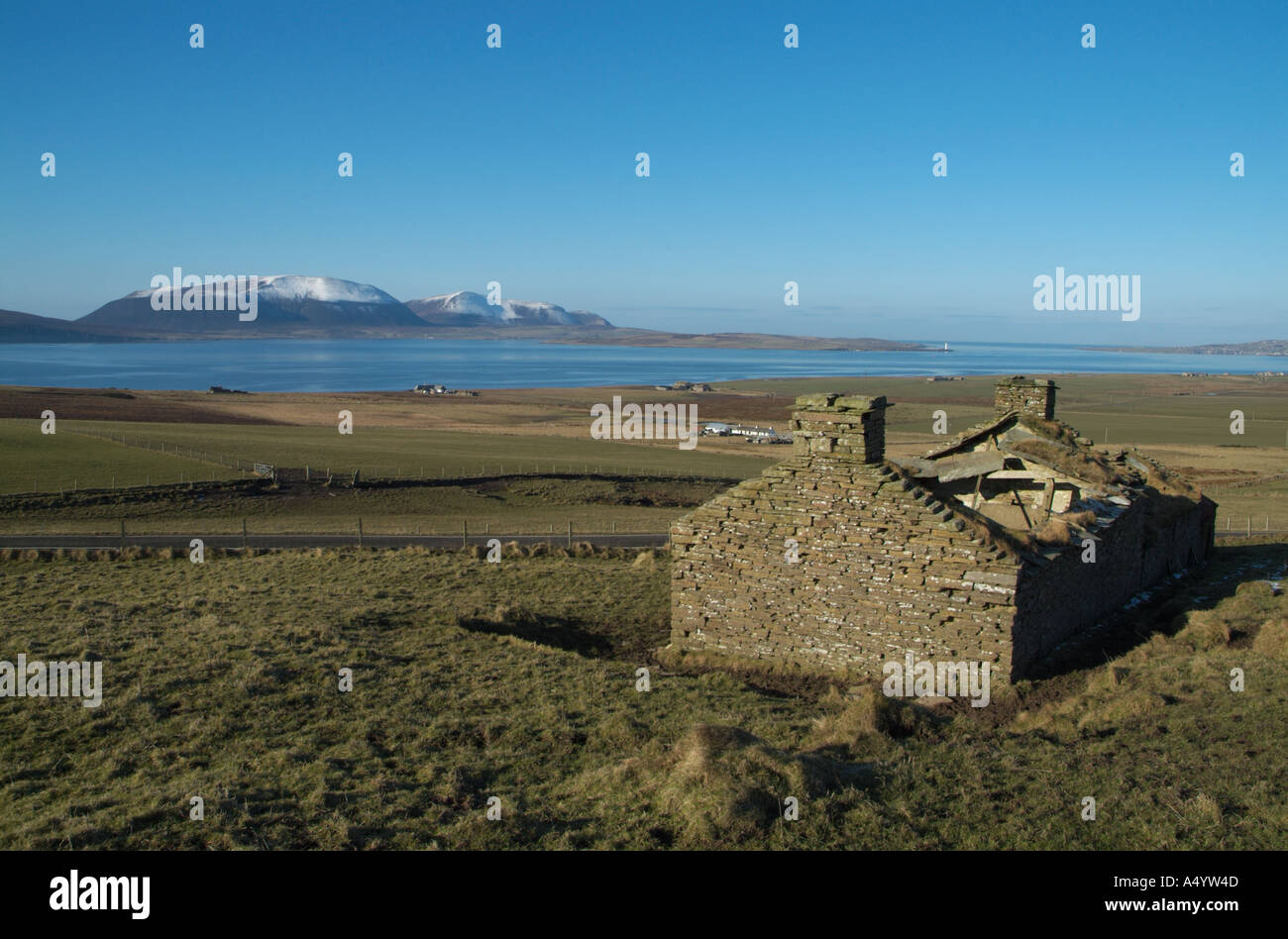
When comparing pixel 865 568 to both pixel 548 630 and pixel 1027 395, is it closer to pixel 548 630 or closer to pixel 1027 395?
pixel 548 630

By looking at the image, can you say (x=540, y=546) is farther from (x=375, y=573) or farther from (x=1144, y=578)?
(x=1144, y=578)

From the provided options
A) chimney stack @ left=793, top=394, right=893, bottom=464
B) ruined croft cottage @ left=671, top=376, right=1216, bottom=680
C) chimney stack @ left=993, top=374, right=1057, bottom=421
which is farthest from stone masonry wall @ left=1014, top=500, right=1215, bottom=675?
chimney stack @ left=993, top=374, right=1057, bottom=421

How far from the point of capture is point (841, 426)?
15.9 metres

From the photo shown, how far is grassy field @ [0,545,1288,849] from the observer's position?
29.0ft

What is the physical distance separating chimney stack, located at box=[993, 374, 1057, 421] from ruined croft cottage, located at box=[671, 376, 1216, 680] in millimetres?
6932

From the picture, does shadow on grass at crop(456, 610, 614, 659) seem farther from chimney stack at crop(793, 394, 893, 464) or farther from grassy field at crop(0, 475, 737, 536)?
grassy field at crop(0, 475, 737, 536)

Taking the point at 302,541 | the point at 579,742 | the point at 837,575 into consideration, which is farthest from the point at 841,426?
the point at 302,541

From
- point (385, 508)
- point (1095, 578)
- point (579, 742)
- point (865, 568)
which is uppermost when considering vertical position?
point (865, 568)

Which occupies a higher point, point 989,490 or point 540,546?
point 989,490

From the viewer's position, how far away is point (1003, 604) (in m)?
14.6

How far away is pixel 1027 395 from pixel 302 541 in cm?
2766

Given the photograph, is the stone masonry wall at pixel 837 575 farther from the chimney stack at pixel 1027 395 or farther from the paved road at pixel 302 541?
the paved road at pixel 302 541
